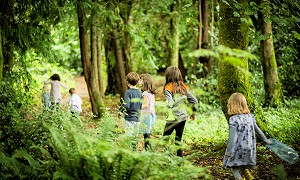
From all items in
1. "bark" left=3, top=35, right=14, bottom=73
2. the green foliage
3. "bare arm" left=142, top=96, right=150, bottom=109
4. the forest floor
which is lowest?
the forest floor

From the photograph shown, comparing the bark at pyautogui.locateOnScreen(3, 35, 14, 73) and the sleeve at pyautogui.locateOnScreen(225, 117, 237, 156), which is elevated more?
the bark at pyautogui.locateOnScreen(3, 35, 14, 73)

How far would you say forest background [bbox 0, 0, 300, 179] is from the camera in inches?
198

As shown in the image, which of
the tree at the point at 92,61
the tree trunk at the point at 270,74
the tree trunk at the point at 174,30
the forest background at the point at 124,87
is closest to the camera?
the forest background at the point at 124,87

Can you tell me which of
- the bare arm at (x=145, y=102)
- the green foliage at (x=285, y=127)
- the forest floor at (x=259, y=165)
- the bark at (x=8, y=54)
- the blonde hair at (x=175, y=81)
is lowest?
the forest floor at (x=259, y=165)

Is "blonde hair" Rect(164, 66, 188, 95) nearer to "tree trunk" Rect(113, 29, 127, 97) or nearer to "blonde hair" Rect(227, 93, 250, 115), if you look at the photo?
"blonde hair" Rect(227, 93, 250, 115)

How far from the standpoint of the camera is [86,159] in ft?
16.1

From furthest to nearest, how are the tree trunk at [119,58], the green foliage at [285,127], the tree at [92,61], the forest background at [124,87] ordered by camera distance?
the tree trunk at [119,58]
the tree at [92,61]
the green foliage at [285,127]
the forest background at [124,87]

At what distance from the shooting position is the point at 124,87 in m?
16.8

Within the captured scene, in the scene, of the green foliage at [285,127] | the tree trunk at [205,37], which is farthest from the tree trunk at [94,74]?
the green foliage at [285,127]

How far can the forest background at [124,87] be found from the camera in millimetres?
5039

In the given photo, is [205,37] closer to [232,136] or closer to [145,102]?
[145,102]

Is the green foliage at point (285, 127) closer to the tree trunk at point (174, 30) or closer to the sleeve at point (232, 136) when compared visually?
the sleeve at point (232, 136)

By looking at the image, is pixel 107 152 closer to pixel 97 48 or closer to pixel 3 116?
pixel 3 116

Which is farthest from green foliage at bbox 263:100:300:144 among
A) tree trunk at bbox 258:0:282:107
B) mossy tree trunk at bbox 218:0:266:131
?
tree trunk at bbox 258:0:282:107
